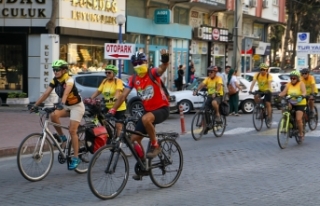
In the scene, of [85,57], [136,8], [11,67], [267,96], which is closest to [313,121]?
[267,96]

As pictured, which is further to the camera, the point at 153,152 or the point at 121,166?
the point at 153,152

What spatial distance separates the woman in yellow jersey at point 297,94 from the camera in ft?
46.5

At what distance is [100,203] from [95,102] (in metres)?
3.08

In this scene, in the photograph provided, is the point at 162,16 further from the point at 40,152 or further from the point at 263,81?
the point at 40,152

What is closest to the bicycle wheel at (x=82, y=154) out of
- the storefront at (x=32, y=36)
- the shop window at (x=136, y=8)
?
the storefront at (x=32, y=36)

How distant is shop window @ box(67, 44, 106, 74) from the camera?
27.6 m

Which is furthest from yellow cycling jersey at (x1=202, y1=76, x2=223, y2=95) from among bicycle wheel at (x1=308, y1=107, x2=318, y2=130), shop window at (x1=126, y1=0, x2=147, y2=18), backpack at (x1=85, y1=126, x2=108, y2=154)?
shop window at (x1=126, y1=0, x2=147, y2=18)

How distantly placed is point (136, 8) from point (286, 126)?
63.4 feet

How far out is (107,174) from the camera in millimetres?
8188

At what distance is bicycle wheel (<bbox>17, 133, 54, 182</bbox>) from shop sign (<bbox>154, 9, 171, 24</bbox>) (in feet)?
77.2

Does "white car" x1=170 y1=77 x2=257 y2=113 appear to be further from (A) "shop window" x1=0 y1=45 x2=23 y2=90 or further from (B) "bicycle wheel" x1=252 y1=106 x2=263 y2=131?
(A) "shop window" x1=0 y1=45 x2=23 y2=90

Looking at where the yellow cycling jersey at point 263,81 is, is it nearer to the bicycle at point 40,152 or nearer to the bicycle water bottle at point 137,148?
the bicycle at point 40,152

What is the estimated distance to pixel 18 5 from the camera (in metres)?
26.2

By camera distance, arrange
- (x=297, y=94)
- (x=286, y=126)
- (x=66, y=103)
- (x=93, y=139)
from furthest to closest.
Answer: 1. (x=297, y=94)
2. (x=286, y=126)
3. (x=93, y=139)
4. (x=66, y=103)
